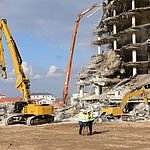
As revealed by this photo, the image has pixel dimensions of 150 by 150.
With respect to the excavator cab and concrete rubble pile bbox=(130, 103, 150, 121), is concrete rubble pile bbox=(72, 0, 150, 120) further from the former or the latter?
the excavator cab

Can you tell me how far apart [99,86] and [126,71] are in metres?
5.83

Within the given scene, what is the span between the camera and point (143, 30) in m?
57.0

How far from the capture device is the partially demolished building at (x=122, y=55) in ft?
184

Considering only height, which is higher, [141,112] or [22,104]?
[22,104]

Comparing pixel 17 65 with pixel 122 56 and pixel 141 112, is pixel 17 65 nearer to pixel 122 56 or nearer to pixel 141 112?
pixel 141 112

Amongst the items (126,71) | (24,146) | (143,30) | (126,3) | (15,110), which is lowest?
(24,146)

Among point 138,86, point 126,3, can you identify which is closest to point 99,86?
point 138,86

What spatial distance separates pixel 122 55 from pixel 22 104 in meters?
33.7

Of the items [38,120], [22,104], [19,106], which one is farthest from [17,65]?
[38,120]

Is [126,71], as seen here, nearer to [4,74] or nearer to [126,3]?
[126,3]

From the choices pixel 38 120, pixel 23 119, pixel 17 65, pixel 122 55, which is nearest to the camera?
pixel 38 120

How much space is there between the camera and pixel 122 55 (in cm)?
6044

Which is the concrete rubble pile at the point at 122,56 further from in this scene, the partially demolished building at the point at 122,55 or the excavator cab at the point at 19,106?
the excavator cab at the point at 19,106

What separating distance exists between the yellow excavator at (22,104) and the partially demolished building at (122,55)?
924 inches
